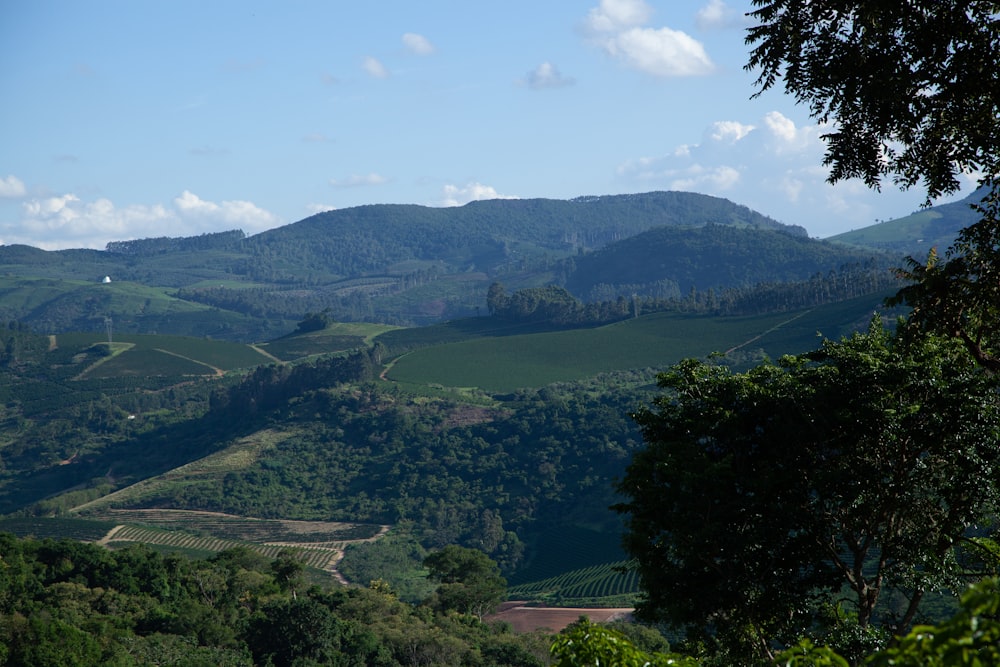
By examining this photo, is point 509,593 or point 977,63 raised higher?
point 977,63

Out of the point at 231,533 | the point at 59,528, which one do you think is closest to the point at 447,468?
the point at 231,533

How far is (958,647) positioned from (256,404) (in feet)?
501

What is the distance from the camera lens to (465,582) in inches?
2459

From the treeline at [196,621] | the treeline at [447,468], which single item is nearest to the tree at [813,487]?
the treeline at [196,621]

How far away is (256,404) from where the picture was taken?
15388 centimetres

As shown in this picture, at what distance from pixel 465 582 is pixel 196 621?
2344 cm

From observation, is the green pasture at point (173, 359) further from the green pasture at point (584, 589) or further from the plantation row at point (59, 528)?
the green pasture at point (584, 589)

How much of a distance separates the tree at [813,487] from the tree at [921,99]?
4.37 ft

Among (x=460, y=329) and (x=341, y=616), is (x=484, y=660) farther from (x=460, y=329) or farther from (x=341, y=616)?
(x=460, y=329)

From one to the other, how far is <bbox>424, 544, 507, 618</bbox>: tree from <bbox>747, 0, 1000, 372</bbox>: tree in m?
47.0

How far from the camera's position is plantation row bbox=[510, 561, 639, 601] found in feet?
260

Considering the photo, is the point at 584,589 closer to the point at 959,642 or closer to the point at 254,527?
the point at 254,527

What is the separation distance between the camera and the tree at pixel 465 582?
5806 cm

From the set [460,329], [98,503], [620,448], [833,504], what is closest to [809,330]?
[620,448]
